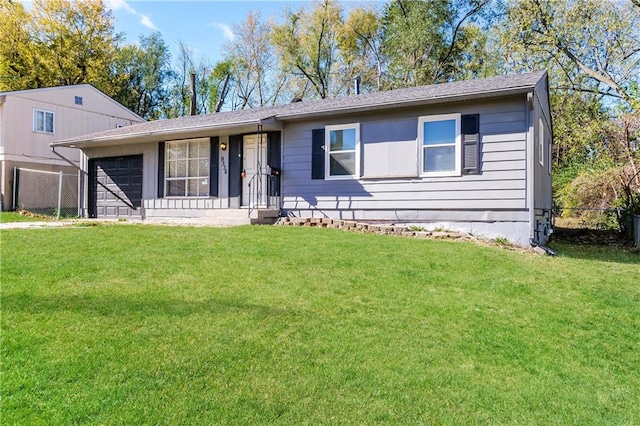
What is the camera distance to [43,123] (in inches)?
619

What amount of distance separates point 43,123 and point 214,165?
9615 millimetres

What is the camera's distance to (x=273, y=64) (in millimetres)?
26047

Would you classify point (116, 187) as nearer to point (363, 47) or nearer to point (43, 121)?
point (43, 121)

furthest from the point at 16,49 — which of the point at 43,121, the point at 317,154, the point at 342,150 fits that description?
the point at 342,150

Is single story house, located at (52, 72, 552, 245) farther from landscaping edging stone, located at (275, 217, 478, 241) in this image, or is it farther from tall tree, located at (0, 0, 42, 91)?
tall tree, located at (0, 0, 42, 91)

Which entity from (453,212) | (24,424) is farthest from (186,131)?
(24,424)

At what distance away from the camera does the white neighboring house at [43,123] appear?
14.6 m

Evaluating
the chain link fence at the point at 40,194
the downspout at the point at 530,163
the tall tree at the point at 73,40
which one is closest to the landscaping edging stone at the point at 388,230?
the downspout at the point at 530,163

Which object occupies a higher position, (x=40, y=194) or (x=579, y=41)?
(x=579, y=41)

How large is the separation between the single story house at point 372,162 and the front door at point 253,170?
0.09 feet

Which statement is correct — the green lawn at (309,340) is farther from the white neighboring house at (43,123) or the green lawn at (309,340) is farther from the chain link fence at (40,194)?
the chain link fence at (40,194)

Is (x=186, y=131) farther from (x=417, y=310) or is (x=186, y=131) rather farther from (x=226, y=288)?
(x=417, y=310)

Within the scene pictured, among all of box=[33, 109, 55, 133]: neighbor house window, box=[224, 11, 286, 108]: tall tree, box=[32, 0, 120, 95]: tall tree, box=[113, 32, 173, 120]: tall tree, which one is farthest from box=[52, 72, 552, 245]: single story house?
box=[113, 32, 173, 120]: tall tree

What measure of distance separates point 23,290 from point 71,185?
50.4ft
